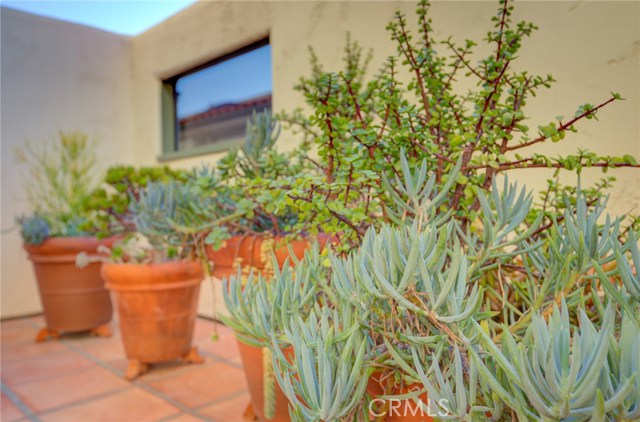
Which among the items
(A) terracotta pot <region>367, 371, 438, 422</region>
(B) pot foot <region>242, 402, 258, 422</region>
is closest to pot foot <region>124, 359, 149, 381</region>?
(B) pot foot <region>242, 402, 258, 422</region>

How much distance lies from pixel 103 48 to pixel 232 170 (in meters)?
3.23

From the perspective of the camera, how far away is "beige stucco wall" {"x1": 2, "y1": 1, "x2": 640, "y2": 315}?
5.22 feet

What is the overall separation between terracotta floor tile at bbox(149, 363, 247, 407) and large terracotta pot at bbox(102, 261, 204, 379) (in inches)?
5.5

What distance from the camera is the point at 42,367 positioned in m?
2.34

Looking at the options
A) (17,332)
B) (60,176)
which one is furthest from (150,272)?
(60,176)

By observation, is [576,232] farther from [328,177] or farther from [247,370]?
[247,370]

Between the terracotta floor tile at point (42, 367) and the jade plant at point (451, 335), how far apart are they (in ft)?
5.64

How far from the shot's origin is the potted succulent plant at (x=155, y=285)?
180cm

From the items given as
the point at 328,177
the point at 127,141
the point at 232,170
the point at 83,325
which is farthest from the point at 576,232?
the point at 127,141

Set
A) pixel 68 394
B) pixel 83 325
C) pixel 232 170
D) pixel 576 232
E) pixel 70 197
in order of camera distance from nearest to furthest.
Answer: pixel 576 232, pixel 232 170, pixel 68 394, pixel 83 325, pixel 70 197

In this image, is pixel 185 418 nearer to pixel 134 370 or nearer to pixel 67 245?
pixel 134 370

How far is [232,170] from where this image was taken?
144 centimetres

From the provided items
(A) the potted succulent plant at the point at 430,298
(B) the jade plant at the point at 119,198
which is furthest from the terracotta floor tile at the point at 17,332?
(A) the potted succulent plant at the point at 430,298

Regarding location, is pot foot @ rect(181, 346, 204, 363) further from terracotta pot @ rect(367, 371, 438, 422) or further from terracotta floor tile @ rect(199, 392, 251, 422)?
terracotta pot @ rect(367, 371, 438, 422)
